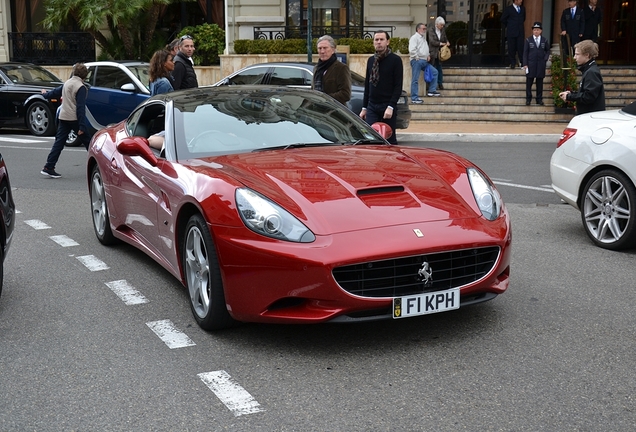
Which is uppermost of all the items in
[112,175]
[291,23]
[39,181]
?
[291,23]

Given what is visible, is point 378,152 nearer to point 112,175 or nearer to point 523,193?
point 112,175

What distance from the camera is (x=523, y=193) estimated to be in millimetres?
10344

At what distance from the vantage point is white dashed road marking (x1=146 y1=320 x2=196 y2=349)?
5013mm

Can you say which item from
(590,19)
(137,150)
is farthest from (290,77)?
(137,150)

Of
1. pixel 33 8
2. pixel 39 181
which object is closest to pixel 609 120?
pixel 39 181

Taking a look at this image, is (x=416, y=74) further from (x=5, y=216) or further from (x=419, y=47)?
(x=5, y=216)

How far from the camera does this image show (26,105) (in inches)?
709

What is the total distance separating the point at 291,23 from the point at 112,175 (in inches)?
796

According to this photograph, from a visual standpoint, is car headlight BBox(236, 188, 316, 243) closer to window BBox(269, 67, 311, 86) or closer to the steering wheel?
the steering wheel

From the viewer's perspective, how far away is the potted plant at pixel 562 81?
18.6 metres

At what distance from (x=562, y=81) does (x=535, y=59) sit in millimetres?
788

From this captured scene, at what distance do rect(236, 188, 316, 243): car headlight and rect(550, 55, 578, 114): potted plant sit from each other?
14.9m

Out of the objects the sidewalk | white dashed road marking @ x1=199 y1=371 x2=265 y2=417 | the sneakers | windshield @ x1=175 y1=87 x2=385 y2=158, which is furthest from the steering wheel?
the sidewalk

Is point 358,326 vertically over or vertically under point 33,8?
under
